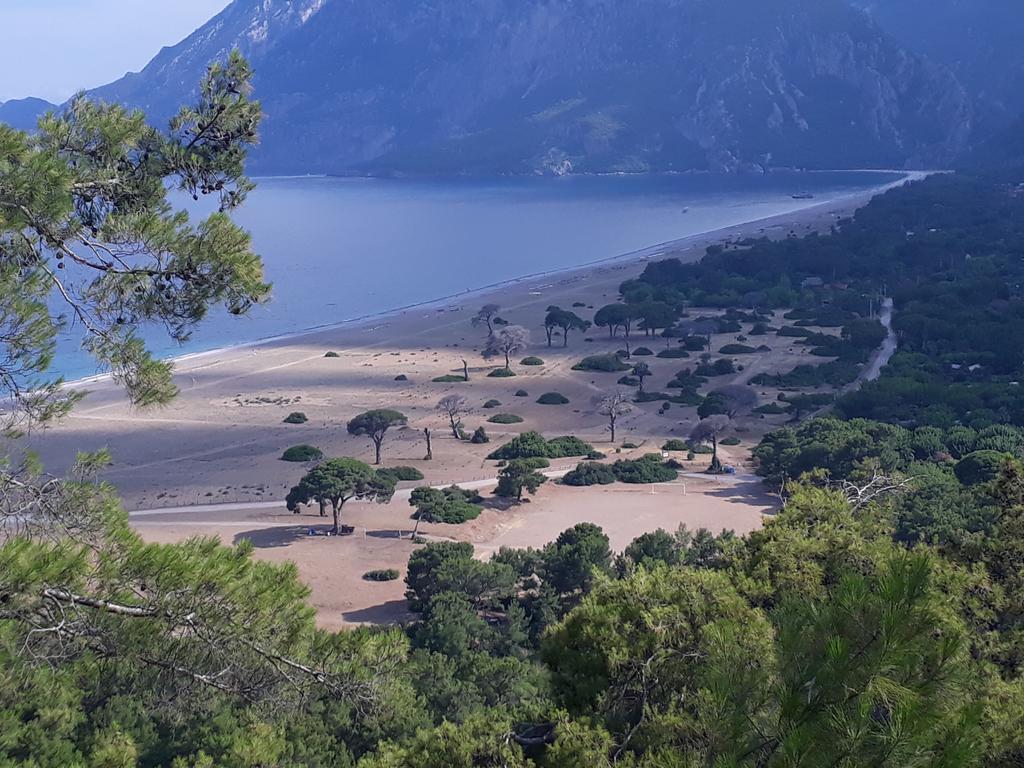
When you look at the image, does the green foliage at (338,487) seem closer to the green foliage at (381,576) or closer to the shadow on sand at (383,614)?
the green foliage at (381,576)

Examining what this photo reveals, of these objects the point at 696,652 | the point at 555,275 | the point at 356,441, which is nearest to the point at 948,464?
the point at 356,441

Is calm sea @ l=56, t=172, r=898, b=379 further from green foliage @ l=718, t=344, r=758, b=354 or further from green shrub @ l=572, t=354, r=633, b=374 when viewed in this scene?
green foliage @ l=718, t=344, r=758, b=354

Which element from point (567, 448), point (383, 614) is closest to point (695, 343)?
point (567, 448)

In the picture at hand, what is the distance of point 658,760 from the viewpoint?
6.22 metres

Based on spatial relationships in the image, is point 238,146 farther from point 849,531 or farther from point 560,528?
point 560,528

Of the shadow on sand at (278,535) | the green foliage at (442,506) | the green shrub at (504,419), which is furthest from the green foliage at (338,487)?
the green shrub at (504,419)

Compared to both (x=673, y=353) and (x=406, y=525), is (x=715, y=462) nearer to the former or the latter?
(x=406, y=525)

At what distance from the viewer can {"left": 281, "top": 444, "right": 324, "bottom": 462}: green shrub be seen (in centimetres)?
3281

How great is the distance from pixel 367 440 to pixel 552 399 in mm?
8741

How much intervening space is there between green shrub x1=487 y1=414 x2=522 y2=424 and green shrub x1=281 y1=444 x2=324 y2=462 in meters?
7.20

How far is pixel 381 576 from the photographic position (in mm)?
22281

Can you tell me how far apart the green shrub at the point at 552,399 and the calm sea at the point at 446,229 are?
11.1 meters

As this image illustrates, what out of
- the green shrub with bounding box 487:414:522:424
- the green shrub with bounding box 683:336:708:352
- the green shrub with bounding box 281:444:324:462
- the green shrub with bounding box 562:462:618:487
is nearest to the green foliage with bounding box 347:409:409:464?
the green shrub with bounding box 281:444:324:462

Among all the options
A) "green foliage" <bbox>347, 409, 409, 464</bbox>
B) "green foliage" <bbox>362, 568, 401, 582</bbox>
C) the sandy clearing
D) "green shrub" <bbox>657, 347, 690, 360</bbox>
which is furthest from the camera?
"green shrub" <bbox>657, 347, 690, 360</bbox>
